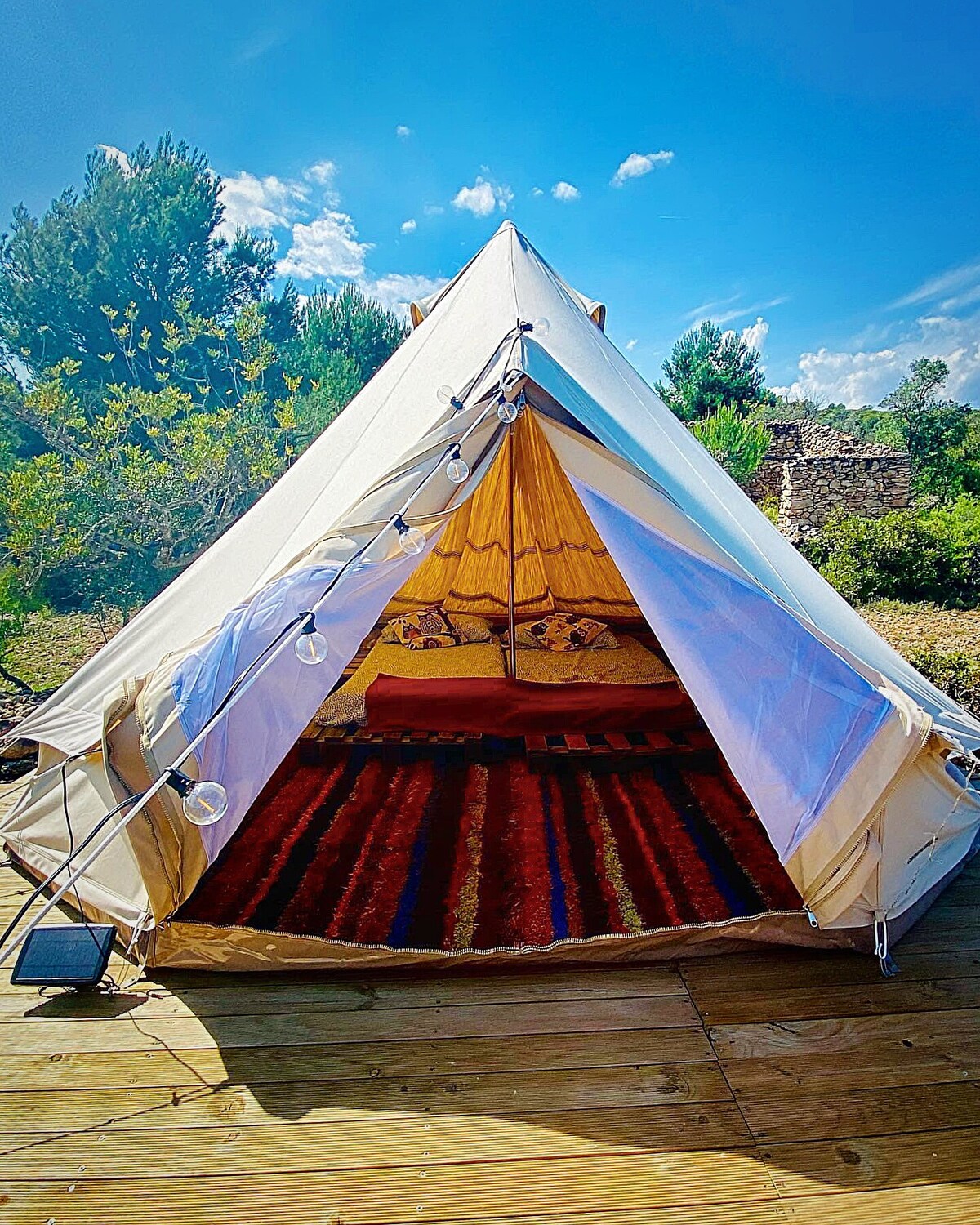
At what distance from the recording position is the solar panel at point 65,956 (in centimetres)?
185

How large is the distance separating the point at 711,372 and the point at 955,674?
13.4 meters

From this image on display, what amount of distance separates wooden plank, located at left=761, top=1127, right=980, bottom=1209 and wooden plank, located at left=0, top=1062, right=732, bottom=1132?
168 millimetres

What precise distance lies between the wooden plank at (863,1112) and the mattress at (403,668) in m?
2.13

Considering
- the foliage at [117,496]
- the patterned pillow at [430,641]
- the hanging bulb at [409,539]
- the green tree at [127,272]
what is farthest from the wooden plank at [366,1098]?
the green tree at [127,272]

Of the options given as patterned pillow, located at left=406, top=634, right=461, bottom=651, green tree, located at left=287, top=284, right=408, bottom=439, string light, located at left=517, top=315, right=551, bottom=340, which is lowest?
patterned pillow, located at left=406, top=634, right=461, bottom=651

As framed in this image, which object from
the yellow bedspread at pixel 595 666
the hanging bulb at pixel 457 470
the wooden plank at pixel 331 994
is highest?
the hanging bulb at pixel 457 470

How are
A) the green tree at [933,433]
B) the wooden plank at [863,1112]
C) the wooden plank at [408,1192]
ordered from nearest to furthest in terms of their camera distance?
the wooden plank at [408,1192] < the wooden plank at [863,1112] < the green tree at [933,433]

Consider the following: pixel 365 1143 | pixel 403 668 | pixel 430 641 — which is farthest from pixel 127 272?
pixel 365 1143

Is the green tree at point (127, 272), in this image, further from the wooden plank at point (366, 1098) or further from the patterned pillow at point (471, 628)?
the wooden plank at point (366, 1098)

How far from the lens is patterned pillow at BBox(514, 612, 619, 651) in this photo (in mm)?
3814

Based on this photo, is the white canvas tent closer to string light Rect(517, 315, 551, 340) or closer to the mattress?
string light Rect(517, 315, 551, 340)

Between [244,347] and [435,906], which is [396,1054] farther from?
[244,347]

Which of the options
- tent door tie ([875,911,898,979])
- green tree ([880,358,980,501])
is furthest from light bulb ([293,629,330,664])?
green tree ([880,358,980,501])

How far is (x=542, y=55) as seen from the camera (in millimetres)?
9125
